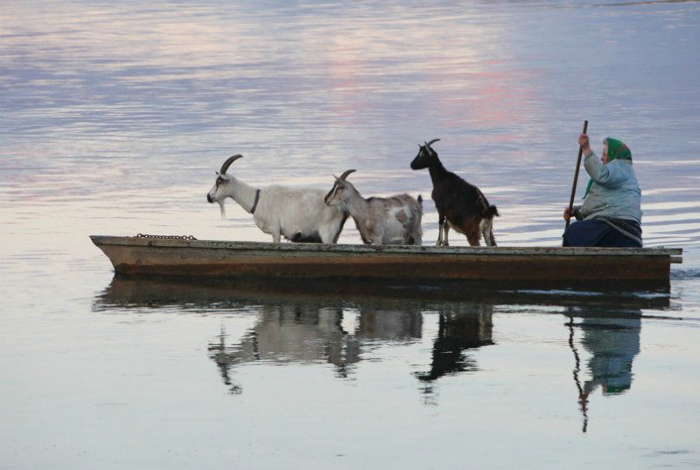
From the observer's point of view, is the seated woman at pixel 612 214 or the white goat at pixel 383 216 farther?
the white goat at pixel 383 216

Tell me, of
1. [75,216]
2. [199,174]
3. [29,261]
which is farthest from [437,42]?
[29,261]

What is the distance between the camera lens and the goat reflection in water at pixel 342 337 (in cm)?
1146

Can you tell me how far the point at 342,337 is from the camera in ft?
40.6

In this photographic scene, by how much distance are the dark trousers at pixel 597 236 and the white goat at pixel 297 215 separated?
2.05 m

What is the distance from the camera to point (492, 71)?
1421 inches

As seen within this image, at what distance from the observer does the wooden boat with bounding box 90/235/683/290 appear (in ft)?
47.5

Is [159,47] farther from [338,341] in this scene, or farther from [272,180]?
[338,341]

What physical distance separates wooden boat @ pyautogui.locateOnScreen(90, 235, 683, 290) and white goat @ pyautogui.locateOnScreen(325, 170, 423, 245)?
64 cm

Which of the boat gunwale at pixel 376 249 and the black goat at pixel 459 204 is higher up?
the black goat at pixel 459 204

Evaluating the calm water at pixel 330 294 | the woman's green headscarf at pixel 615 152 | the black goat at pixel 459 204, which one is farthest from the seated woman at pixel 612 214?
the black goat at pixel 459 204

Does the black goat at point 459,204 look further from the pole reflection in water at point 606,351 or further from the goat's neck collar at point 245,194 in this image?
the pole reflection in water at point 606,351

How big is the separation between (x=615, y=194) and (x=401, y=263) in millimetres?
1893

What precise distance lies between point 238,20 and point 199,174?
30993 mm

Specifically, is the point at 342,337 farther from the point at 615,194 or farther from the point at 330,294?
the point at 615,194
